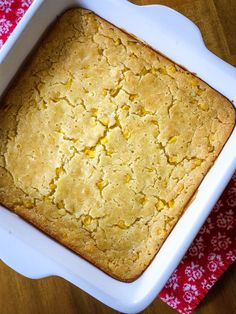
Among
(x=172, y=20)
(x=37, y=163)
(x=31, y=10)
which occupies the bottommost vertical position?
(x=37, y=163)

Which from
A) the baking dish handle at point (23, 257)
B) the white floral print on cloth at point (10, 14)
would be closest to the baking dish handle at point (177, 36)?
the white floral print on cloth at point (10, 14)

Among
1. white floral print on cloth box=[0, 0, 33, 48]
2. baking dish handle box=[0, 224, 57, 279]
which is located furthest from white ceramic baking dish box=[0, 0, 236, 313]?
white floral print on cloth box=[0, 0, 33, 48]

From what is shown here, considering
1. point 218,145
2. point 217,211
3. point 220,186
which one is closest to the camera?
point 220,186

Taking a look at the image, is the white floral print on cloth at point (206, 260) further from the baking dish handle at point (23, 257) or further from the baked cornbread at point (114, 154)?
the baking dish handle at point (23, 257)

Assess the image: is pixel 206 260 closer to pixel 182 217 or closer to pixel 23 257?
pixel 182 217

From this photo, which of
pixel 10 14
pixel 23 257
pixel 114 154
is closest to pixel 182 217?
pixel 114 154

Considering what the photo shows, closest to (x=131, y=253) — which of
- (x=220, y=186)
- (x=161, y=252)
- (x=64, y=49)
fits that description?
(x=161, y=252)

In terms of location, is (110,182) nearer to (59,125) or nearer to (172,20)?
(59,125)
